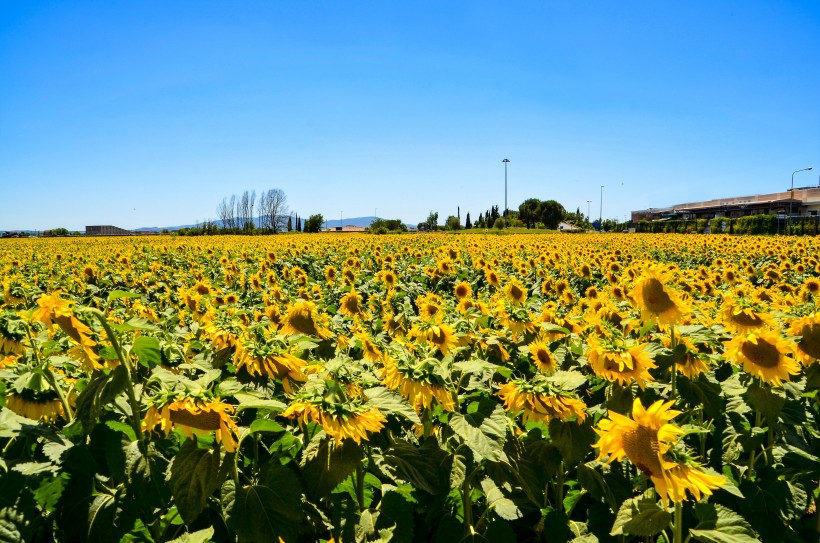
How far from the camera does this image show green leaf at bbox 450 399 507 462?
5.57 feet

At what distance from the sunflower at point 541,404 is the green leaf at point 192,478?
1153 millimetres

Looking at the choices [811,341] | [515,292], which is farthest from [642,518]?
[515,292]

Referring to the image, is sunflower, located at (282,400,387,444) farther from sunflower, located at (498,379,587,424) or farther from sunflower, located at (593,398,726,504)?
sunflower, located at (593,398,726,504)

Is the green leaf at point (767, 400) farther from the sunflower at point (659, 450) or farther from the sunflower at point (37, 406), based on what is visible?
the sunflower at point (37, 406)

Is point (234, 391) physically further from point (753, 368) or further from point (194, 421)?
point (753, 368)

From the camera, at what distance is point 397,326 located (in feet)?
14.1

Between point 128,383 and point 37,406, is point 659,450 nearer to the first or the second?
point 128,383

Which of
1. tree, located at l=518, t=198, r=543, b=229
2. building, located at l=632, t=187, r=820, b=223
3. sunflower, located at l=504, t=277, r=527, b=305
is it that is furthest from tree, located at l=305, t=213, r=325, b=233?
sunflower, located at l=504, t=277, r=527, b=305

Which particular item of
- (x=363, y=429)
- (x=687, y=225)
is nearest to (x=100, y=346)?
(x=363, y=429)

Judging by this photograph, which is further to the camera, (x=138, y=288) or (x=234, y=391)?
(x=138, y=288)

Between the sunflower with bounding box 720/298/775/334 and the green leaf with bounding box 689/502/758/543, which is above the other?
the sunflower with bounding box 720/298/775/334

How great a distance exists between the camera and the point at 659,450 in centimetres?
152

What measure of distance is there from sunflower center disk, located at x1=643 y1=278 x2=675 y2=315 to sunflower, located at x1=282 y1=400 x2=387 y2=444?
74.3 inches

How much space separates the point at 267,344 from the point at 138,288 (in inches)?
345
